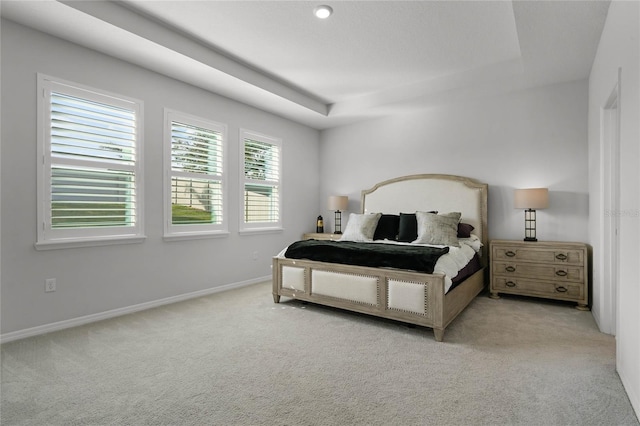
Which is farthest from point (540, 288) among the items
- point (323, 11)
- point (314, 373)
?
point (323, 11)

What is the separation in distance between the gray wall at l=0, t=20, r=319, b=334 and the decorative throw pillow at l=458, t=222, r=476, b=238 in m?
2.59

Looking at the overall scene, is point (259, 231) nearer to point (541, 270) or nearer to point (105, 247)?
point (105, 247)

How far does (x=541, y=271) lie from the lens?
367 cm

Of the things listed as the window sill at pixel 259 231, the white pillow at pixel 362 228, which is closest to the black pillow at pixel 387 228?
the white pillow at pixel 362 228

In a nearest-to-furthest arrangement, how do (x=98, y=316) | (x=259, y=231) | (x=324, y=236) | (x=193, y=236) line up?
(x=98, y=316), (x=193, y=236), (x=259, y=231), (x=324, y=236)

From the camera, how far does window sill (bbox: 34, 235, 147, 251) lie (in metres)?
2.85

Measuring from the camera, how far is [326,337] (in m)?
2.74

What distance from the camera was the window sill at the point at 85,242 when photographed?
285 centimetres

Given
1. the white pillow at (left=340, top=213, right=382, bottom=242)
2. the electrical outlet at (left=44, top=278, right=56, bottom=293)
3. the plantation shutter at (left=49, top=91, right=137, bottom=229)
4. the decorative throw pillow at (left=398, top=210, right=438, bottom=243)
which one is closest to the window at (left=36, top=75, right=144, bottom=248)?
the plantation shutter at (left=49, top=91, right=137, bottom=229)

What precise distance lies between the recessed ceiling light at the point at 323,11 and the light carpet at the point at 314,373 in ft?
9.11

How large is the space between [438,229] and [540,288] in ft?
4.14

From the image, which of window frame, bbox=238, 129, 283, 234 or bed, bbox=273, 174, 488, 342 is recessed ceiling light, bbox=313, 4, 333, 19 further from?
bed, bbox=273, 174, 488, 342

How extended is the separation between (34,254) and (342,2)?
3.37m

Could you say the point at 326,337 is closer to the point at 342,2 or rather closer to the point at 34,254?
the point at 34,254
